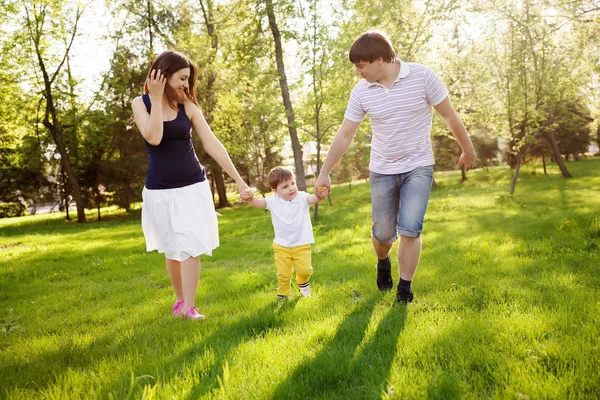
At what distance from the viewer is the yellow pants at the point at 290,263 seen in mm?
4523

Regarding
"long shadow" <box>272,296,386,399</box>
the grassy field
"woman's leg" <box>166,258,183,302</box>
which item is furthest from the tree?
"long shadow" <box>272,296,386,399</box>

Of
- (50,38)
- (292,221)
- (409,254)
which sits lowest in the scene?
(409,254)

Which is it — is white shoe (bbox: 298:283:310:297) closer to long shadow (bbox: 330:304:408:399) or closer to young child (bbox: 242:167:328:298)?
young child (bbox: 242:167:328:298)

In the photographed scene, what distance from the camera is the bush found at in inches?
1196

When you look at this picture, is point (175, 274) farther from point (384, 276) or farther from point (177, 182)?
point (384, 276)

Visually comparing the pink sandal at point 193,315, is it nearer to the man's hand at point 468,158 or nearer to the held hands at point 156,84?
the held hands at point 156,84

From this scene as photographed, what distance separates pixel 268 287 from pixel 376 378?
9.39 feet

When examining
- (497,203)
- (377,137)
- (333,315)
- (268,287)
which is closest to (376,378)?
(333,315)

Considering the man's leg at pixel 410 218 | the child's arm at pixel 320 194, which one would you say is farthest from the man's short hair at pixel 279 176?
the man's leg at pixel 410 218

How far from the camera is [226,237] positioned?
10852 mm

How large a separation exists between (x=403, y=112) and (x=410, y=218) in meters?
0.97

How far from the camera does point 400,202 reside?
4094mm

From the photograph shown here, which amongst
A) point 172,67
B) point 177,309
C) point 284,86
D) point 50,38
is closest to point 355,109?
point 172,67

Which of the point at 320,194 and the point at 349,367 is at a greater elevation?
the point at 320,194
